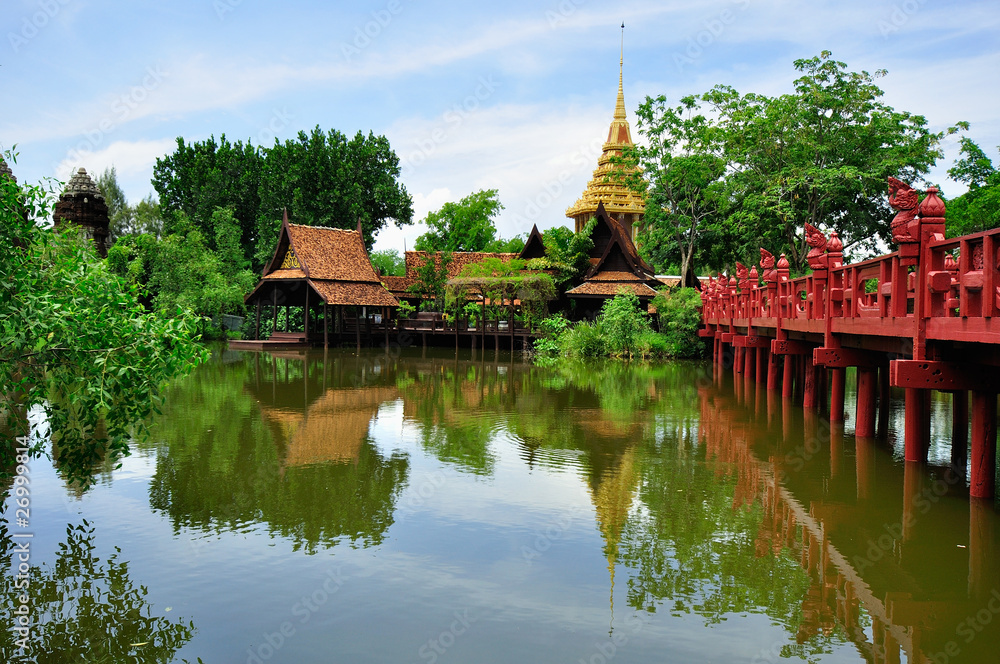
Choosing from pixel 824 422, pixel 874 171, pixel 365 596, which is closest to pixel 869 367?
pixel 824 422

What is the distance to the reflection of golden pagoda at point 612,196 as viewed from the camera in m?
44.7

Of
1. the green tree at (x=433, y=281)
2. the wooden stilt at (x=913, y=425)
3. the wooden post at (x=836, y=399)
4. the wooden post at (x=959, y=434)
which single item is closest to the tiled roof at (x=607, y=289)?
the green tree at (x=433, y=281)

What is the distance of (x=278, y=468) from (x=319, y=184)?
35.8 metres

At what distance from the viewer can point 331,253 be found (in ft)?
112

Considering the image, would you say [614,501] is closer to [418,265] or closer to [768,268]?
[768,268]

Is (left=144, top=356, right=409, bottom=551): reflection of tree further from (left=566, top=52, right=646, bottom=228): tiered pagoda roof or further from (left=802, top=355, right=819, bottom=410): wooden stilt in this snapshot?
(left=566, top=52, right=646, bottom=228): tiered pagoda roof

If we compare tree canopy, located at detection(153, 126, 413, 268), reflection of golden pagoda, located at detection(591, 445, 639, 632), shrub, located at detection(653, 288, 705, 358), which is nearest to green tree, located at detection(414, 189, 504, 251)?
tree canopy, located at detection(153, 126, 413, 268)

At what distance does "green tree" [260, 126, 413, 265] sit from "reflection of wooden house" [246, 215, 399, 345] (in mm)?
7266

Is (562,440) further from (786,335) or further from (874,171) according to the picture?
(874,171)

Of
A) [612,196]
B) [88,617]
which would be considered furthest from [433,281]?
[88,617]

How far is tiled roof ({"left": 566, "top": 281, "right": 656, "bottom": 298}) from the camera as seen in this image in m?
29.8

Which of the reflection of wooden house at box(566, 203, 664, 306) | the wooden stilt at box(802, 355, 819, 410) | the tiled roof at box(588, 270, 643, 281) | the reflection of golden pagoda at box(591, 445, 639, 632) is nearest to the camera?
the reflection of golden pagoda at box(591, 445, 639, 632)

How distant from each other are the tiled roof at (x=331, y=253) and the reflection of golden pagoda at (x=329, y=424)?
17036mm

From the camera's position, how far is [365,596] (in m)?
5.39
